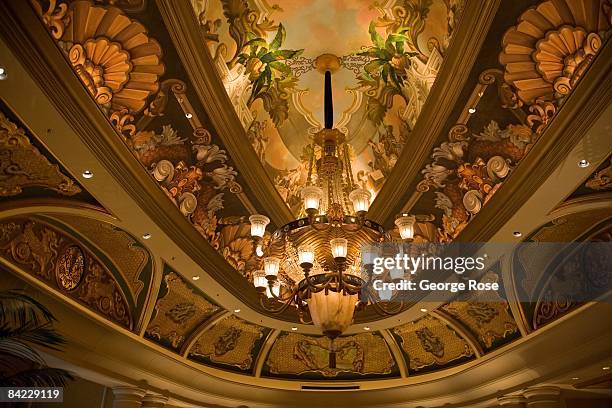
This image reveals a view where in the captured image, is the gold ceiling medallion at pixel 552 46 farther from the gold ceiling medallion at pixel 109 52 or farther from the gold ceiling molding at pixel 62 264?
the gold ceiling molding at pixel 62 264

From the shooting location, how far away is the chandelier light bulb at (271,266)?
6.01m

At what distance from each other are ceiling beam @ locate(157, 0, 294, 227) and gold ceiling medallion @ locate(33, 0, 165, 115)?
33 centimetres

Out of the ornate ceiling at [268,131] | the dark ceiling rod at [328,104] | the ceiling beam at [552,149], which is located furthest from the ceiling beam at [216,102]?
the ceiling beam at [552,149]

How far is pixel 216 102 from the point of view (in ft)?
21.2

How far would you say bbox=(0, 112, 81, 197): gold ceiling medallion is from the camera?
17.5 feet

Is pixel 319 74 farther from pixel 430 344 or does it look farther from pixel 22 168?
pixel 430 344

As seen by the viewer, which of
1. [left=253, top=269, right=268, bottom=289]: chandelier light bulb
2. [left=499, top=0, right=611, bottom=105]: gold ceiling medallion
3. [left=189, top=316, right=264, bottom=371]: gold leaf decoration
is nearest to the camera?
[left=499, top=0, right=611, bottom=105]: gold ceiling medallion

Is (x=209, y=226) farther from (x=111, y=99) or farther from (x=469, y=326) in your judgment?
(x=469, y=326)

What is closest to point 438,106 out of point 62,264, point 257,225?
point 257,225

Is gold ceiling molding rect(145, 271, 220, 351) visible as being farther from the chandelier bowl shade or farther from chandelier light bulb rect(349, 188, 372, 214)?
chandelier light bulb rect(349, 188, 372, 214)

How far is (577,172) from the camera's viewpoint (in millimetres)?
5844

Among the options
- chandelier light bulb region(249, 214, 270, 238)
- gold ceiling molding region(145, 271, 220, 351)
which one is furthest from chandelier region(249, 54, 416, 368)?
gold ceiling molding region(145, 271, 220, 351)

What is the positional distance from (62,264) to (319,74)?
455 cm

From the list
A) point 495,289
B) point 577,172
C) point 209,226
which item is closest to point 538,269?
point 495,289
